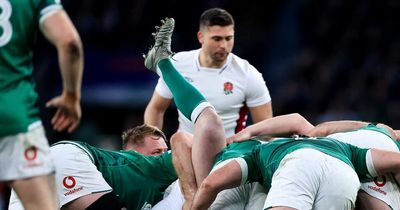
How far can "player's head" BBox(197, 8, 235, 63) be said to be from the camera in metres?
7.56

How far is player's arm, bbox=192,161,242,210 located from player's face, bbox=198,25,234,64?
Result: 229 centimetres

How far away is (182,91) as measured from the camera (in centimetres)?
604

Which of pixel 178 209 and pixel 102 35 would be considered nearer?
pixel 178 209

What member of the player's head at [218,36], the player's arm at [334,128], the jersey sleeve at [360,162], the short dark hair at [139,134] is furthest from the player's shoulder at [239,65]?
the jersey sleeve at [360,162]

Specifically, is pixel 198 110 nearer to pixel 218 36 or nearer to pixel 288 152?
pixel 288 152

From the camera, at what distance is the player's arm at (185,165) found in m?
5.73

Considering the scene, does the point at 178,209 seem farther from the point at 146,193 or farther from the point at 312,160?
the point at 312,160

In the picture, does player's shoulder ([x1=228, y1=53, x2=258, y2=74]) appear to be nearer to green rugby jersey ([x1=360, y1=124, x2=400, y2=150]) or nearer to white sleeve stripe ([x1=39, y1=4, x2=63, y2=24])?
green rugby jersey ([x1=360, y1=124, x2=400, y2=150])

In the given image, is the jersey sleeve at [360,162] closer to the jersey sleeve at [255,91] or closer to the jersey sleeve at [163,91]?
the jersey sleeve at [255,91]

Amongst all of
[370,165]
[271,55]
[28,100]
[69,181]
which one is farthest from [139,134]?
[271,55]

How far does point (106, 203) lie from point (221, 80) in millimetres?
2286

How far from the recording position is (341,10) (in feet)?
42.4

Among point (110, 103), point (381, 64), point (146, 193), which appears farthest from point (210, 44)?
point (381, 64)

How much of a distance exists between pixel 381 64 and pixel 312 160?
287 inches
